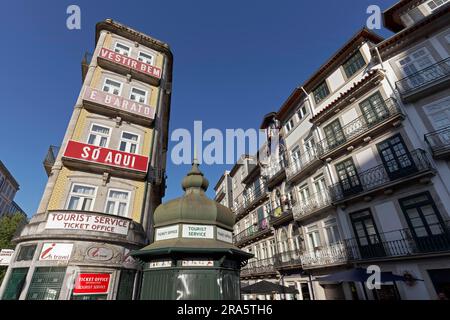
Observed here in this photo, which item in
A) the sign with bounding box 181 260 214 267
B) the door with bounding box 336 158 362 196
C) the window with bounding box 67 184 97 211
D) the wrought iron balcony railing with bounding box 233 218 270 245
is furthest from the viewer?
the wrought iron balcony railing with bounding box 233 218 270 245

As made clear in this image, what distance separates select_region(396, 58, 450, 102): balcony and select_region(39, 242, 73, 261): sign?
20430 millimetres

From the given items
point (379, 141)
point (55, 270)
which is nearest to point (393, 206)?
point (379, 141)

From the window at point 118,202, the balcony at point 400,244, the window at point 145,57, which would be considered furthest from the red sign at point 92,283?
the window at point 145,57

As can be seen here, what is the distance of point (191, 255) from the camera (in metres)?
6.50

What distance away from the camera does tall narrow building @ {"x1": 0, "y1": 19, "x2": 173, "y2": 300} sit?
10281 mm

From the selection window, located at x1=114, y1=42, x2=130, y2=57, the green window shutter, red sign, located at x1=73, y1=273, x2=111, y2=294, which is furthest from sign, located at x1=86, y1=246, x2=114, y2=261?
window, located at x1=114, y1=42, x2=130, y2=57

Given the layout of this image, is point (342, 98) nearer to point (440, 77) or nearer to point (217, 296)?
point (440, 77)

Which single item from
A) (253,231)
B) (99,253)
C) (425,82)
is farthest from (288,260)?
(425,82)

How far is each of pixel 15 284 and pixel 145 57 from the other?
1770cm

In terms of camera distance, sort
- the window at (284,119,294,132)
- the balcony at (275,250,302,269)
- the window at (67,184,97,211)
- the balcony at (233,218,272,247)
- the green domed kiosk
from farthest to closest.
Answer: the balcony at (233,218,272,247) → the window at (284,119,294,132) → the balcony at (275,250,302,269) → the window at (67,184,97,211) → the green domed kiosk

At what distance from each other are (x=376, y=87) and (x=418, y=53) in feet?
9.99

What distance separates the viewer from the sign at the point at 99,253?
10.7m

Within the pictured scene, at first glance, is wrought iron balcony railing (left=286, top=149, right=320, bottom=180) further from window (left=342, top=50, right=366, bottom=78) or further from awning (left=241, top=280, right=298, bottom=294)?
awning (left=241, top=280, right=298, bottom=294)

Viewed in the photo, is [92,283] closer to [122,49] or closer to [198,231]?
[198,231]
